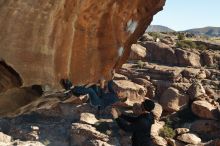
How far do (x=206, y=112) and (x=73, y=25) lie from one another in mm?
24500

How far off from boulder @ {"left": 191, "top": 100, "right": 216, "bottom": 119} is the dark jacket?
2172cm

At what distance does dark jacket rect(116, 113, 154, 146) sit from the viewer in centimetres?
885

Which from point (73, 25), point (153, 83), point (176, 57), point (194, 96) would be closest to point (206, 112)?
point (194, 96)

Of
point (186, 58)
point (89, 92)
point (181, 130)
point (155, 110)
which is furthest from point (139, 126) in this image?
point (186, 58)

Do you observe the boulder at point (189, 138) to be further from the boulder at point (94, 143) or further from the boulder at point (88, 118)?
the boulder at point (88, 118)

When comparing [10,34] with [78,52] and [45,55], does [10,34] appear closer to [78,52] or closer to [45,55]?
[45,55]

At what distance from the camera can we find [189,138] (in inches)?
1087

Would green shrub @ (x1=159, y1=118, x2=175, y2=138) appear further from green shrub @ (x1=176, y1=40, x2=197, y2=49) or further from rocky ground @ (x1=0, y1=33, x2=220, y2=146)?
green shrub @ (x1=176, y1=40, x2=197, y2=49)

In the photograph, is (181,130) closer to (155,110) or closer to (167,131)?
(167,131)

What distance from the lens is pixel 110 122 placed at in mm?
29703

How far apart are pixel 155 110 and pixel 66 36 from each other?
957 inches

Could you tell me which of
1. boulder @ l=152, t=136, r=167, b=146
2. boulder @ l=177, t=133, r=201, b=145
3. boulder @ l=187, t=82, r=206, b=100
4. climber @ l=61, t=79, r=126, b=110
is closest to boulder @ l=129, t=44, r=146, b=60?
boulder @ l=187, t=82, r=206, b=100

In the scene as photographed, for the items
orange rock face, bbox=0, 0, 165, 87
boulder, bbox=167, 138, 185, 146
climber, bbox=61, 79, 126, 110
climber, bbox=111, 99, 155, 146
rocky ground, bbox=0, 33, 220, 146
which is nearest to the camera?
orange rock face, bbox=0, 0, 165, 87

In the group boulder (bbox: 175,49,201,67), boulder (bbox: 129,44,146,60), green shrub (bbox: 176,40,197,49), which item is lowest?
boulder (bbox: 175,49,201,67)
